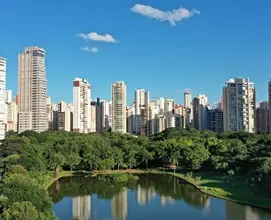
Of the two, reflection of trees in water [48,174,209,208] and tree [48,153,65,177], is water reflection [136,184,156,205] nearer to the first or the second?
reflection of trees in water [48,174,209,208]

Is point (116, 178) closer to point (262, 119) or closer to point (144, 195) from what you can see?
point (144, 195)

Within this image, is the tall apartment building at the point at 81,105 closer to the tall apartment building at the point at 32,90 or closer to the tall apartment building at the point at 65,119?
the tall apartment building at the point at 65,119

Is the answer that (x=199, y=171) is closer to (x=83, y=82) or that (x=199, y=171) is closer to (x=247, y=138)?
(x=247, y=138)

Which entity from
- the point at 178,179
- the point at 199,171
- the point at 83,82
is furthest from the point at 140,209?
the point at 83,82

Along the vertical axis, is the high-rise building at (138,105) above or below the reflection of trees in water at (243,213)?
above

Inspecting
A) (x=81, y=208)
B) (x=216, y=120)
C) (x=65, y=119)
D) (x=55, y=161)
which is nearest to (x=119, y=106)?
(x=65, y=119)

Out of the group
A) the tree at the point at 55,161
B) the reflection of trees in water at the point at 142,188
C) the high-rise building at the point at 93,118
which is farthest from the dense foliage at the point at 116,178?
the high-rise building at the point at 93,118

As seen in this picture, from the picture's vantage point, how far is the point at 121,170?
88.5ft

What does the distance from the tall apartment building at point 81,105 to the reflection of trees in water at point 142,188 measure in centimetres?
2782

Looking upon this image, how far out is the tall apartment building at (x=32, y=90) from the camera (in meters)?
45.1

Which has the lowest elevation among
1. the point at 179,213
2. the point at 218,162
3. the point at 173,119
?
the point at 179,213

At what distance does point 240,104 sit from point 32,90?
24667 millimetres

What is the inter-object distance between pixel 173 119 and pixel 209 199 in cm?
3762

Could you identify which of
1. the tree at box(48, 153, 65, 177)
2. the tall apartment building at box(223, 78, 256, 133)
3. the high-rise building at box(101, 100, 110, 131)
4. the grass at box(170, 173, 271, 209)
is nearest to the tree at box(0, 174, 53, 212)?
the grass at box(170, 173, 271, 209)
